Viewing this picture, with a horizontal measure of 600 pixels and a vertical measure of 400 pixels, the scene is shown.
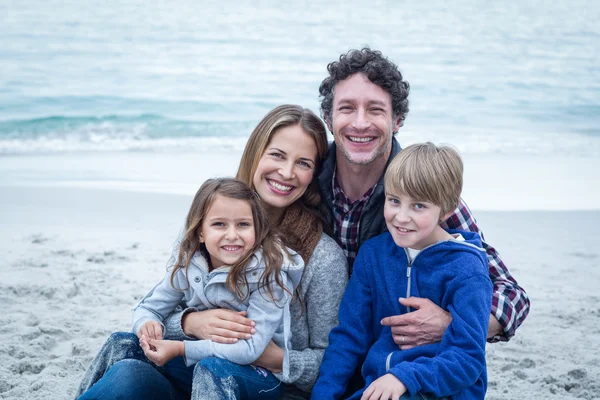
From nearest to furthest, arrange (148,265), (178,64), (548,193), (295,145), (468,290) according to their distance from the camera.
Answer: (468,290) → (295,145) → (148,265) → (548,193) → (178,64)

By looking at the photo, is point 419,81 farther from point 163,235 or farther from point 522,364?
point 522,364

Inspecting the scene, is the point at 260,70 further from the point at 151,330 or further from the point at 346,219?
the point at 151,330

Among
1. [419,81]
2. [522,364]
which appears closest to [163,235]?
[522,364]

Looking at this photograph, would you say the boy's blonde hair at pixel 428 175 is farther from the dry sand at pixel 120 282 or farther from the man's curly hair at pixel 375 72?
the dry sand at pixel 120 282

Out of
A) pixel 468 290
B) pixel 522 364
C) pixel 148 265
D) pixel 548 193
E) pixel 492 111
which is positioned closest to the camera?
pixel 468 290

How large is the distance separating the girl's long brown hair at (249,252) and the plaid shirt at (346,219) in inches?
19.7

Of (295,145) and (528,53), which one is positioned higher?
(528,53)

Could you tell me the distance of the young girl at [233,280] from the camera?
2889 millimetres

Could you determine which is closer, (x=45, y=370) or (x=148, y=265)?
(x=45, y=370)

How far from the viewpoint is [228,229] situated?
2.97 meters

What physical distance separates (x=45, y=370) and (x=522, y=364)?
292 centimetres

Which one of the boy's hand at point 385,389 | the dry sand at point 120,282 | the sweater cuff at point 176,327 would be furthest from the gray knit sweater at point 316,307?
the dry sand at point 120,282

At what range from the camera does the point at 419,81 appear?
18500mm

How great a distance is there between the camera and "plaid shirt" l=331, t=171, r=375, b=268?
344 centimetres
